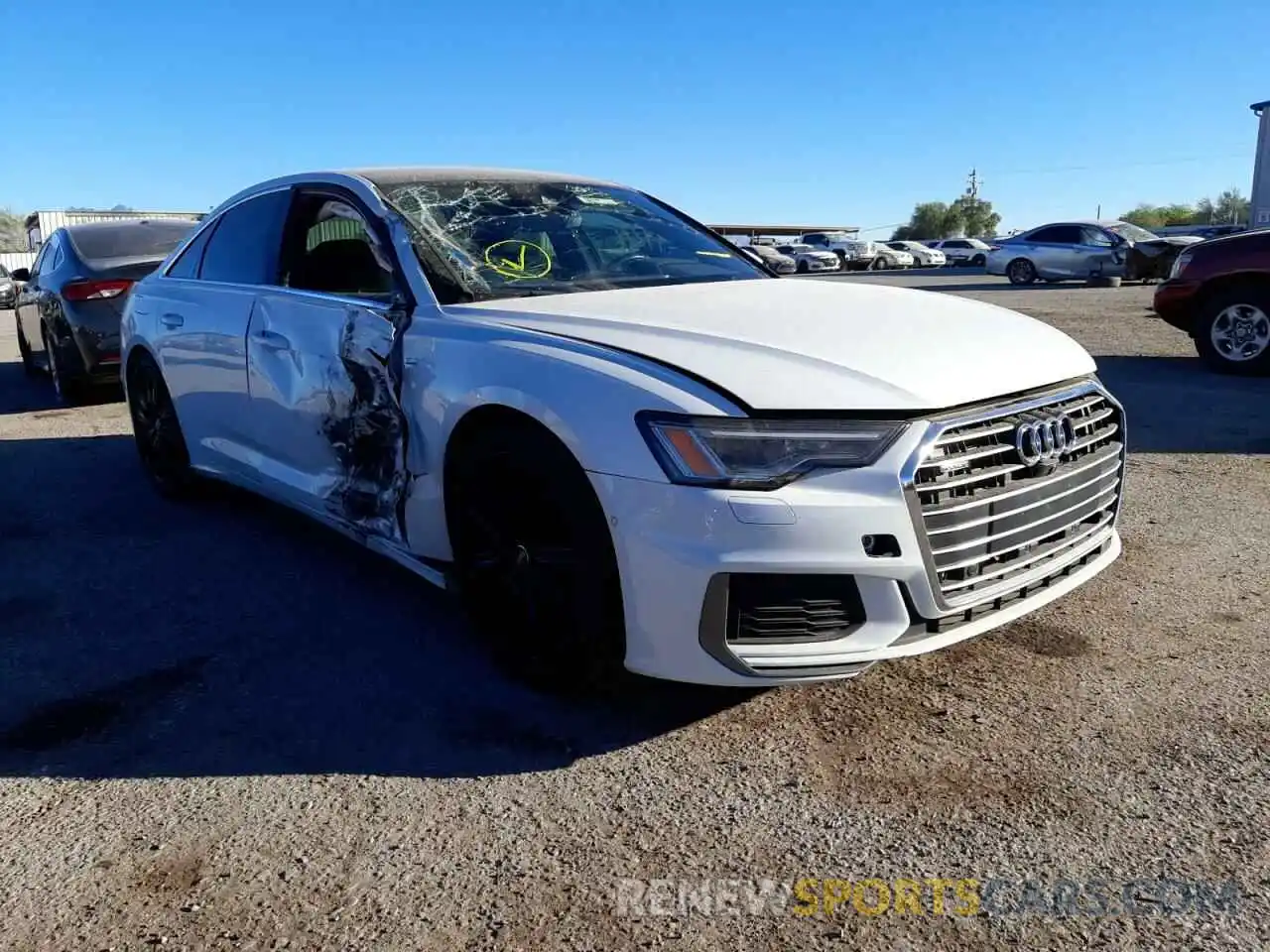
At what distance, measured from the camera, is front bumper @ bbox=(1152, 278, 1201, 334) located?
884cm

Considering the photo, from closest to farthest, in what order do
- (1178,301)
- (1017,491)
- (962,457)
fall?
(962,457) → (1017,491) → (1178,301)

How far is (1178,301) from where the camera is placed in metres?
8.93

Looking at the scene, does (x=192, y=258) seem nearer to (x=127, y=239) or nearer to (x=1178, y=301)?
(x=127, y=239)

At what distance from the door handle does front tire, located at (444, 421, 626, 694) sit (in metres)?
1.18

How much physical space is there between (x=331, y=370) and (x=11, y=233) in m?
85.0

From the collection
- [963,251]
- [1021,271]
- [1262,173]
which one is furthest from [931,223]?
[1021,271]

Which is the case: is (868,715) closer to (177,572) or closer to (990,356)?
(990,356)

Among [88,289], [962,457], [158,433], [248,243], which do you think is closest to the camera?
[962,457]

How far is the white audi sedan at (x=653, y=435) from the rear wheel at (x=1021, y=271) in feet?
67.6

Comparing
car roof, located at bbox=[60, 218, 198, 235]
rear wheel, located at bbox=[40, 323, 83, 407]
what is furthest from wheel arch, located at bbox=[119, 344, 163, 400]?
car roof, located at bbox=[60, 218, 198, 235]

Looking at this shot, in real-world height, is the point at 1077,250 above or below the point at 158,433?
above

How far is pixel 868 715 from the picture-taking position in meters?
2.91

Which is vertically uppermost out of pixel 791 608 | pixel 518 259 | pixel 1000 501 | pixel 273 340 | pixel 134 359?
pixel 518 259

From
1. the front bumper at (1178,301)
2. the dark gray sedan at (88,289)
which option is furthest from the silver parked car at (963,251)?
the dark gray sedan at (88,289)
